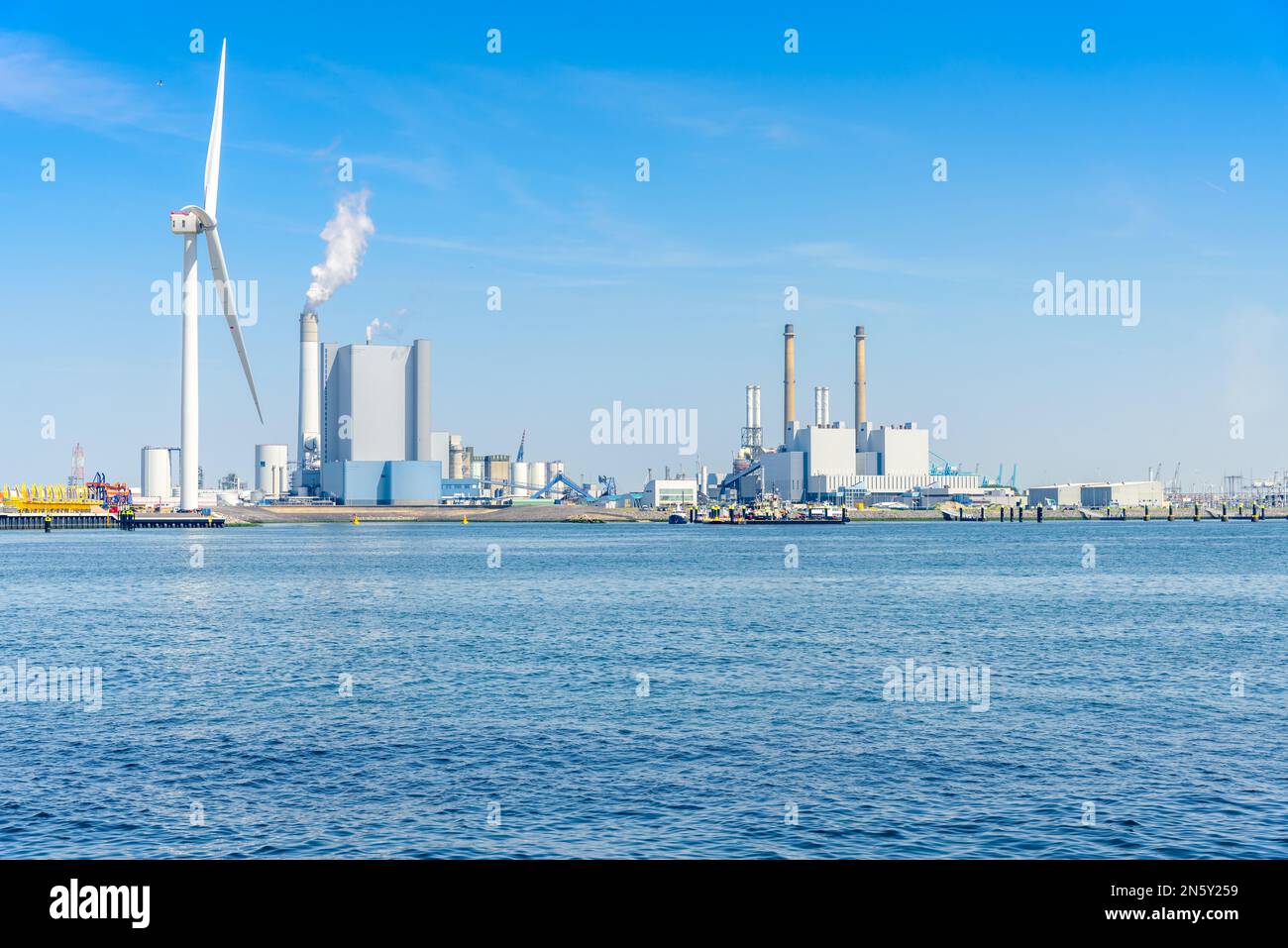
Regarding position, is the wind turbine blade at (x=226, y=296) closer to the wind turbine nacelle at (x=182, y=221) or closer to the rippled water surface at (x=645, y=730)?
the wind turbine nacelle at (x=182, y=221)

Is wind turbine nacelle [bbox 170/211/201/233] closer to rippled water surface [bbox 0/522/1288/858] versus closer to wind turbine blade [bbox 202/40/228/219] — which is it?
wind turbine blade [bbox 202/40/228/219]

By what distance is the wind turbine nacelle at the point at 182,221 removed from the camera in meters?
140

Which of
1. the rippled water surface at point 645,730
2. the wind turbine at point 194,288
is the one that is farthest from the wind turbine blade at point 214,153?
the rippled water surface at point 645,730

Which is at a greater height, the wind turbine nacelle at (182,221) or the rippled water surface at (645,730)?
the wind turbine nacelle at (182,221)

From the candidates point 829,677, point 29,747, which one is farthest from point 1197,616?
point 29,747

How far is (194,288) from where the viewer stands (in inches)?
6038

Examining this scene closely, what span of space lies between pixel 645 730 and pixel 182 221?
430 feet

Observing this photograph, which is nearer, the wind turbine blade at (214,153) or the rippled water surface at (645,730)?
the rippled water surface at (645,730)

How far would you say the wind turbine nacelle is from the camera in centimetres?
14038

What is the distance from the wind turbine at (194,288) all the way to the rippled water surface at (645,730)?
6136cm

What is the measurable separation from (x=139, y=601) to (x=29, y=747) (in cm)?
4438

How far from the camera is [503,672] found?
38406 millimetres

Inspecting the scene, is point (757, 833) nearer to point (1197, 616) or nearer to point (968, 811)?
point (968, 811)
